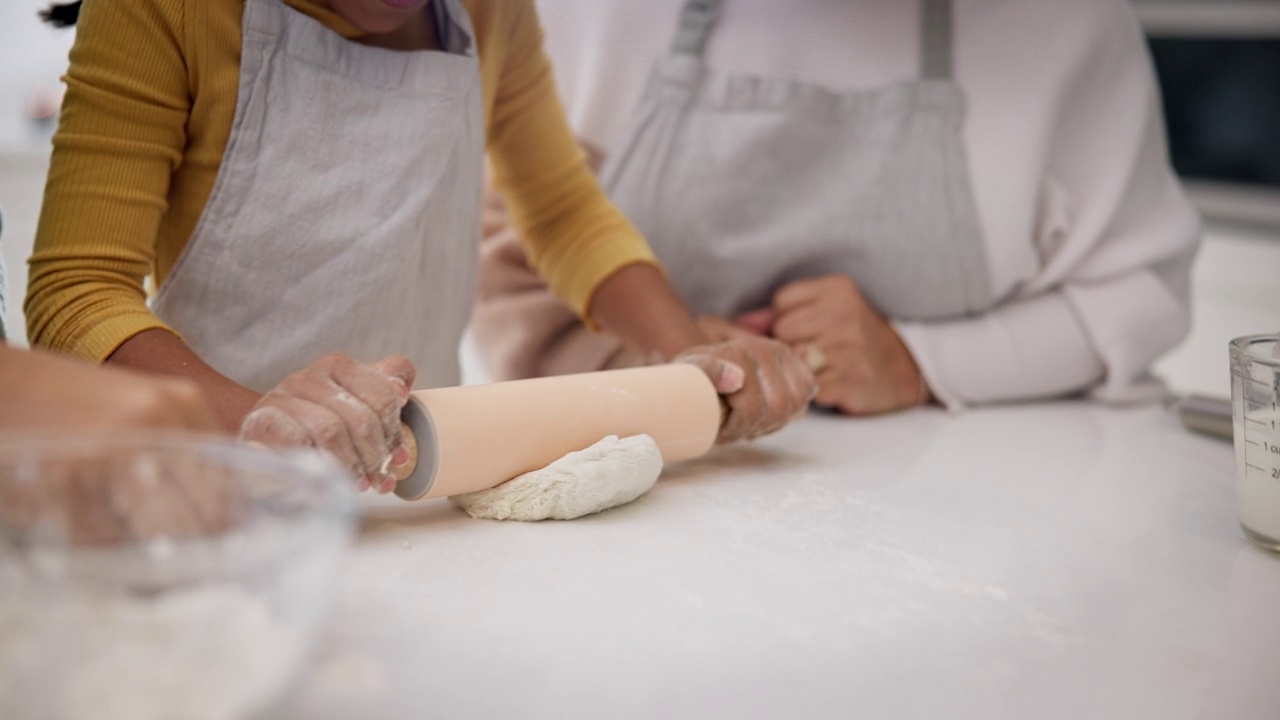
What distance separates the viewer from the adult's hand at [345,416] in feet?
1.90

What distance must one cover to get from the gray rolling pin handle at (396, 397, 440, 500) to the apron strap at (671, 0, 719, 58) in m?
0.59

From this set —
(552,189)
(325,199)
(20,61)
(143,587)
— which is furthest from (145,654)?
(20,61)

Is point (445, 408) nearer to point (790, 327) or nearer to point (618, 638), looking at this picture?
point (618, 638)

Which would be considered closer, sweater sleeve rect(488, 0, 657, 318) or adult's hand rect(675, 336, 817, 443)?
adult's hand rect(675, 336, 817, 443)

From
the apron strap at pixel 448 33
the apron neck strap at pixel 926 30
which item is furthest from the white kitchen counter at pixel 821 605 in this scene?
the apron neck strap at pixel 926 30

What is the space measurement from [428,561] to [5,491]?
0.89ft

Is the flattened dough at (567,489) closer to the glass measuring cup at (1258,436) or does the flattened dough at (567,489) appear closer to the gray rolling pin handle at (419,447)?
the gray rolling pin handle at (419,447)

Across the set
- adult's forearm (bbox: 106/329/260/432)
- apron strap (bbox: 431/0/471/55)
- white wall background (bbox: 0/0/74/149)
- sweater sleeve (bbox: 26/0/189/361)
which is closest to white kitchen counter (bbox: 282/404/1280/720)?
adult's forearm (bbox: 106/329/260/432)

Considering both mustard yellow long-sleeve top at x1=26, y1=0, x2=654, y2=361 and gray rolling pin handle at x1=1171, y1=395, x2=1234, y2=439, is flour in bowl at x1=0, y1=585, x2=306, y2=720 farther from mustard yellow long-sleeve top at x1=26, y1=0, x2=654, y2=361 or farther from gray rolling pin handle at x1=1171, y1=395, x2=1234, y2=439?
gray rolling pin handle at x1=1171, y1=395, x2=1234, y2=439

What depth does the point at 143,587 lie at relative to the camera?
356mm

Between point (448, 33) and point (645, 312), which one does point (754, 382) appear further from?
point (448, 33)

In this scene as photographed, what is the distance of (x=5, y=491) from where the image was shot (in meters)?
0.38

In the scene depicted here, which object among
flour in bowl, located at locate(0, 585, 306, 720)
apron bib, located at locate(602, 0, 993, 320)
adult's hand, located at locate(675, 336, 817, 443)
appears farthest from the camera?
apron bib, located at locate(602, 0, 993, 320)

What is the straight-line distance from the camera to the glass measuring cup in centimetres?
68
